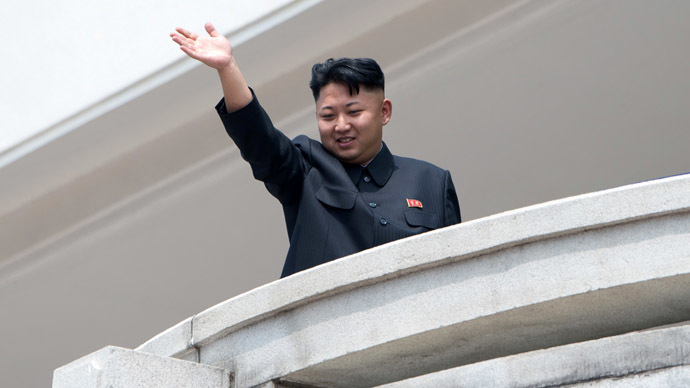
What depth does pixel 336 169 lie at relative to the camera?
265 centimetres

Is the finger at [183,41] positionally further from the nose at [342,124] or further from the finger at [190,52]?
the nose at [342,124]

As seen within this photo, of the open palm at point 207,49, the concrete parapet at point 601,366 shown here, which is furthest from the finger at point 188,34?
the concrete parapet at point 601,366

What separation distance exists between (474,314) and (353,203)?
2.18ft

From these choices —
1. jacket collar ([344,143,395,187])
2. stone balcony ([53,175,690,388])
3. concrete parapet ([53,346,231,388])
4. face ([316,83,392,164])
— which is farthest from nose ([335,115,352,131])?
concrete parapet ([53,346,231,388])

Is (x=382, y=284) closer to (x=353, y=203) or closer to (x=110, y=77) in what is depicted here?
(x=353, y=203)

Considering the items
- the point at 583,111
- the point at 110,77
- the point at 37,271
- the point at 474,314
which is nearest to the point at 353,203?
A: the point at 474,314

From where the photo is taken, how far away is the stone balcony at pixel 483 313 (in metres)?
1.84

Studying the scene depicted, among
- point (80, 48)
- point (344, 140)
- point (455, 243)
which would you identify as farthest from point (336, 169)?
point (80, 48)

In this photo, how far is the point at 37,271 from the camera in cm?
572

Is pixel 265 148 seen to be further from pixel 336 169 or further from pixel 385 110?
pixel 385 110

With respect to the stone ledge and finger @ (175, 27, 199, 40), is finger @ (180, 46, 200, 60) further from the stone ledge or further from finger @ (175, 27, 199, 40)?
the stone ledge

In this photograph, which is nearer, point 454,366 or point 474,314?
point 474,314

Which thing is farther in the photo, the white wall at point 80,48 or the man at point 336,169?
the white wall at point 80,48

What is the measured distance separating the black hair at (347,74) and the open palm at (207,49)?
0.28 meters
